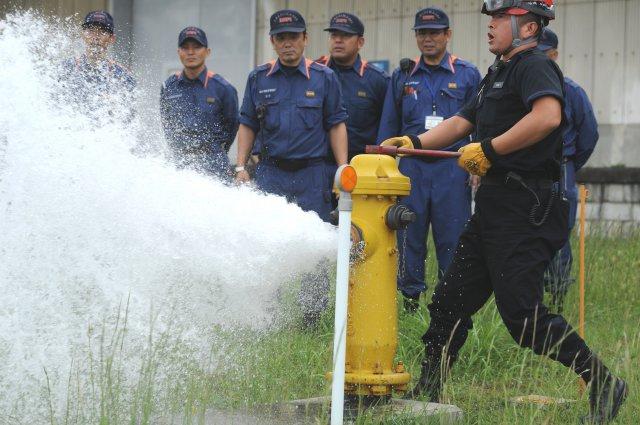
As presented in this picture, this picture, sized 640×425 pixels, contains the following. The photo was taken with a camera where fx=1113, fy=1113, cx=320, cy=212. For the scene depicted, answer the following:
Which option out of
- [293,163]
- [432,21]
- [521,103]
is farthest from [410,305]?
[521,103]

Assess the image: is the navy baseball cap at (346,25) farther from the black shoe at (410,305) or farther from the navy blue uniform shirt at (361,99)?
the black shoe at (410,305)

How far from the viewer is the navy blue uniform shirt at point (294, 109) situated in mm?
7820

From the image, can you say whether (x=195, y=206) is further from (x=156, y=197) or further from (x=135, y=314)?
(x=135, y=314)

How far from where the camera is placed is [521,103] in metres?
5.11

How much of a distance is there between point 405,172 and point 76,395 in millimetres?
4168

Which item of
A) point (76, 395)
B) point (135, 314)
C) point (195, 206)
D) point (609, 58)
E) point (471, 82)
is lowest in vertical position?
point (76, 395)

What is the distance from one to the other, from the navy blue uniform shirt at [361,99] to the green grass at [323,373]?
1.41 m

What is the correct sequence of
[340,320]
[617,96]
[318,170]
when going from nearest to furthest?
1. [340,320]
2. [318,170]
3. [617,96]

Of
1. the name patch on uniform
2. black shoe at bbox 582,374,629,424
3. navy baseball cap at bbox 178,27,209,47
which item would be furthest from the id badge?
black shoe at bbox 582,374,629,424

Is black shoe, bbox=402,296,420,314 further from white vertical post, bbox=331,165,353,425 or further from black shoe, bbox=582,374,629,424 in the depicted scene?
white vertical post, bbox=331,165,353,425

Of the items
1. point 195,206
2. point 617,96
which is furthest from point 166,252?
point 617,96

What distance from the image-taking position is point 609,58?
12.7 metres

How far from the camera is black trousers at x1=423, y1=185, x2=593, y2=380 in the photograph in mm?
4941

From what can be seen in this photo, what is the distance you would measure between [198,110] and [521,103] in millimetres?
4200
